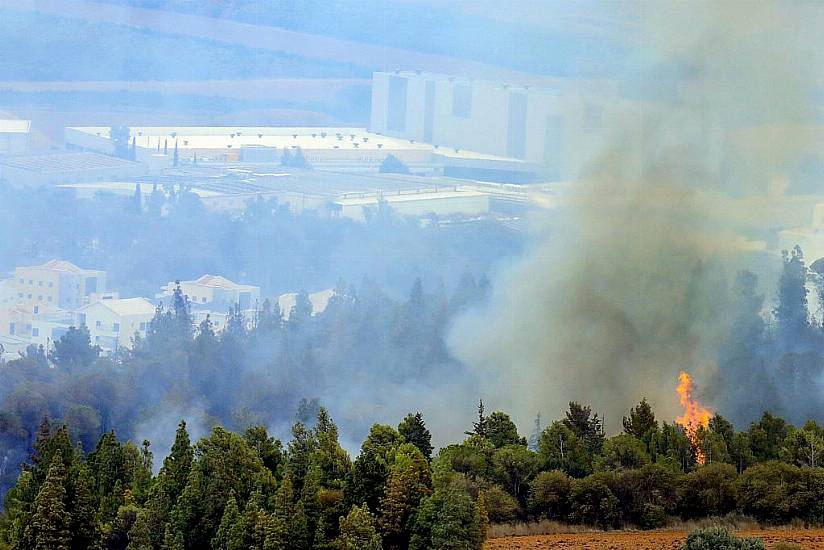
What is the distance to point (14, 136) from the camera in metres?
38.3

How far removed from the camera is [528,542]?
15719mm

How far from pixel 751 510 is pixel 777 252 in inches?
544

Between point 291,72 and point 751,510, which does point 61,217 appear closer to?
point 291,72

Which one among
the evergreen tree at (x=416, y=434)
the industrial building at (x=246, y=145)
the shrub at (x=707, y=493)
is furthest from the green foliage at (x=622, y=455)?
the industrial building at (x=246, y=145)

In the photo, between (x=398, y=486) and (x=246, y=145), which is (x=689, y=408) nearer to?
(x=398, y=486)

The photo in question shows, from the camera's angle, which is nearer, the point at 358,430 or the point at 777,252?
the point at 358,430

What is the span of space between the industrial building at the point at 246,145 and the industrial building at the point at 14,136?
3.22ft

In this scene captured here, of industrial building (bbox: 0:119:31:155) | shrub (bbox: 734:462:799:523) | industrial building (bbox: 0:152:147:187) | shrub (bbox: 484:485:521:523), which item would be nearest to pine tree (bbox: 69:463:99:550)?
shrub (bbox: 484:485:521:523)

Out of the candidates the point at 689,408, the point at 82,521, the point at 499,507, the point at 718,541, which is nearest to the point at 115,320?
the point at 689,408

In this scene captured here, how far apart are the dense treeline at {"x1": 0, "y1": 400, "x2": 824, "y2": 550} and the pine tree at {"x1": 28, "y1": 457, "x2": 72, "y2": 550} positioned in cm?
1

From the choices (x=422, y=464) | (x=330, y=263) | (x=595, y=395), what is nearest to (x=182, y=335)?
(x=330, y=263)

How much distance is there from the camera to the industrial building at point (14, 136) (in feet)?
125

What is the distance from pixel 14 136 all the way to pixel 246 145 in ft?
18.0

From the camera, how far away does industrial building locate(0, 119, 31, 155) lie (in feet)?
125
